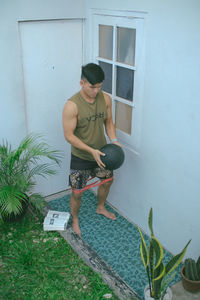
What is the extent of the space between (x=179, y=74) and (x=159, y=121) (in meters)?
0.54

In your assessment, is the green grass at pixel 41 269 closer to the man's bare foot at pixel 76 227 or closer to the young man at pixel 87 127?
the man's bare foot at pixel 76 227

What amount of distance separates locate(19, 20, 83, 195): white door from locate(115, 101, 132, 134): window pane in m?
0.74

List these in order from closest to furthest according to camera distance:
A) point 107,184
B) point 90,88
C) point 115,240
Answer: point 90,88 < point 115,240 < point 107,184

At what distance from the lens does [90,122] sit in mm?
3428

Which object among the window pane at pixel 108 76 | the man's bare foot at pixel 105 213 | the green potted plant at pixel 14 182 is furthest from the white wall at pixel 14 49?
the man's bare foot at pixel 105 213

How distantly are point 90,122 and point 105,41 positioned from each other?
1.08m

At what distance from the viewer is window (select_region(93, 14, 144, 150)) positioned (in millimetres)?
3371

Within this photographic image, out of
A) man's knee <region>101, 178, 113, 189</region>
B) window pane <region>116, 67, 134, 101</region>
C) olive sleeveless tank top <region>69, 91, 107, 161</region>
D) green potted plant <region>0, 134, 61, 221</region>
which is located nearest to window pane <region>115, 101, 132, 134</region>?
window pane <region>116, 67, 134, 101</region>

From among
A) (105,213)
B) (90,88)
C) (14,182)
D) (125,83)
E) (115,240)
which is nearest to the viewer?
(90,88)

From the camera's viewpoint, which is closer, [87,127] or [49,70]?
[87,127]

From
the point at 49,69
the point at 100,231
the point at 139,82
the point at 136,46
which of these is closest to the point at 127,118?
the point at 139,82

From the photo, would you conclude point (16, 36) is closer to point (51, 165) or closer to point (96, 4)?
point (96, 4)

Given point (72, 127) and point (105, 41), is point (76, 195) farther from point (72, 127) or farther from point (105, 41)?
point (105, 41)

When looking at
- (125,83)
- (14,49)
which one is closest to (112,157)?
(125,83)
